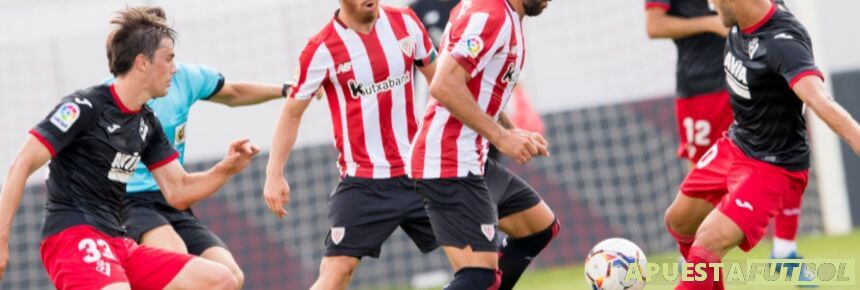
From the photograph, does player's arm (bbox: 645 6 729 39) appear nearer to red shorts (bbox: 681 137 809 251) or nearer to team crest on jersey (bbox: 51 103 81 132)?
red shorts (bbox: 681 137 809 251)

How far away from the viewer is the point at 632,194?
12852 mm

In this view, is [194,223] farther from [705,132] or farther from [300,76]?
[705,132]

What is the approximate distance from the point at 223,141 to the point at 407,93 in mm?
6188

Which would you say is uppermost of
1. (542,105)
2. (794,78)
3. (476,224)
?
(794,78)

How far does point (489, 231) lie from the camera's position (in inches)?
239

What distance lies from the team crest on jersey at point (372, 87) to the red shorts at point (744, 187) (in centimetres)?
147

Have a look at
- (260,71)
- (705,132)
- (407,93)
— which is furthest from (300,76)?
(260,71)

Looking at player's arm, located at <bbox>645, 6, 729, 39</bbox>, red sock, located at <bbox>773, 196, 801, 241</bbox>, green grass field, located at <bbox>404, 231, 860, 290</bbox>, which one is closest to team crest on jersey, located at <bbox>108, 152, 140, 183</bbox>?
player's arm, located at <bbox>645, 6, 729, 39</bbox>

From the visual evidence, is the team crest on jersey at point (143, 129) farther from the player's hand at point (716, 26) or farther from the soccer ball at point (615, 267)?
the player's hand at point (716, 26)

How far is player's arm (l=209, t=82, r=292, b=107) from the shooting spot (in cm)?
768

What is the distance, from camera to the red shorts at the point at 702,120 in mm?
8234

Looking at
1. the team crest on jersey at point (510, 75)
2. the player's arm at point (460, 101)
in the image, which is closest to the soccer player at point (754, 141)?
the team crest on jersey at point (510, 75)

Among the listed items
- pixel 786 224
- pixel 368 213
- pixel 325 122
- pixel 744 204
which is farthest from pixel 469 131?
pixel 325 122

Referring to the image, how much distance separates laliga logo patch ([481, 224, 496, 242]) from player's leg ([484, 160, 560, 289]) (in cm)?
59
